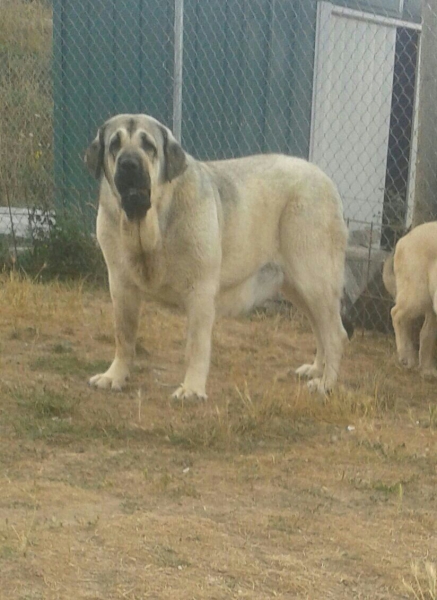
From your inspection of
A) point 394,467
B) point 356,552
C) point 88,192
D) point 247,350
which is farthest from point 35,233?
point 356,552

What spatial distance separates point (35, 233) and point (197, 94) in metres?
1.98

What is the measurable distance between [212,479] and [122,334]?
1715 mm

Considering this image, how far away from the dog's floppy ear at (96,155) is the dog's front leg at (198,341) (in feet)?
2.67

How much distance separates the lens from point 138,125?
15.1 feet

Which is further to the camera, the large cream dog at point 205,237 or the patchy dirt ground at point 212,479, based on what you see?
the large cream dog at point 205,237

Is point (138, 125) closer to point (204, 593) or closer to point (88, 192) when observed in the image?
point (204, 593)

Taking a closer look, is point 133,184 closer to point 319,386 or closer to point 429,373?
point 319,386

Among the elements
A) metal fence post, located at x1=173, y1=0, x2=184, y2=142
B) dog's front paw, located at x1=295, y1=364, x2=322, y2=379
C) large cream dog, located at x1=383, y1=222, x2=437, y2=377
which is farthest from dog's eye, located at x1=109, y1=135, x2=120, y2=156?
metal fence post, located at x1=173, y1=0, x2=184, y2=142

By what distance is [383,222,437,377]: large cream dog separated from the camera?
5.86m

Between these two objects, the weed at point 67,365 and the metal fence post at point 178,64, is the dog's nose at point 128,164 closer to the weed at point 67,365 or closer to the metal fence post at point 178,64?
the weed at point 67,365

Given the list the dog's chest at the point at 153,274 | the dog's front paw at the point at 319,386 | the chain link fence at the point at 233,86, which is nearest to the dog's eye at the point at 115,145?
the dog's chest at the point at 153,274

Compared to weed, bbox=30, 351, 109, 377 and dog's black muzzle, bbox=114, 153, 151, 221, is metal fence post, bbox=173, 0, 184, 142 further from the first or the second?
dog's black muzzle, bbox=114, 153, 151, 221

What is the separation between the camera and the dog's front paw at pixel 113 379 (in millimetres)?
5082

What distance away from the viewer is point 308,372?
225 inches
